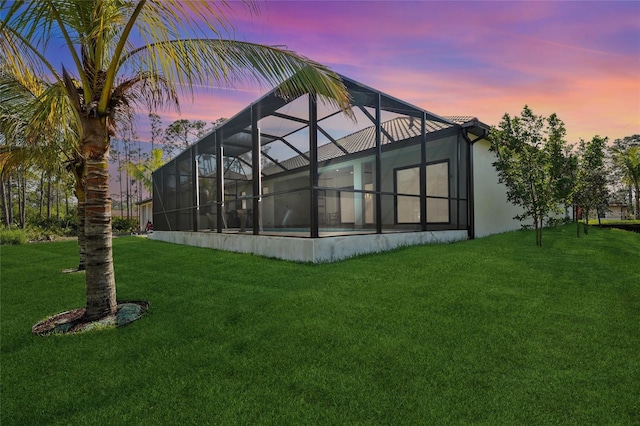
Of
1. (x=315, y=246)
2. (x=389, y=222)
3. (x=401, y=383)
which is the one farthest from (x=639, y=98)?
(x=401, y=383)

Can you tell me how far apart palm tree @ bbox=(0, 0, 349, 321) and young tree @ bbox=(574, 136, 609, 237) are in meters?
7.09

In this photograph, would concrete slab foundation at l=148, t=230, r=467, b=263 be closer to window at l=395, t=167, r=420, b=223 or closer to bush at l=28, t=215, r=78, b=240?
window at l=395, t=167, r=420, b=223

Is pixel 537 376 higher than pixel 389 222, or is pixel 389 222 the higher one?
pixel 389 222

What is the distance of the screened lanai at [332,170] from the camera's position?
277 inches

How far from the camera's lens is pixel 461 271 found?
16.7ft

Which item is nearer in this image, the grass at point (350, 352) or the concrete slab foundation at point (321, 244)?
the grass at point (350, 352)

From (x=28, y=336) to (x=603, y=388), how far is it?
519 cm

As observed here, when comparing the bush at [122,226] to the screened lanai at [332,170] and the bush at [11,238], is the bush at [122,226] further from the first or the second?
the screened lanai at [332,170]

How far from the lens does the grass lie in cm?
207

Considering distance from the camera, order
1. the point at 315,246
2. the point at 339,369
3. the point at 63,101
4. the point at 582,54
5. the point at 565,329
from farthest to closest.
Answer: the point at 582,54 < the point at 315,246 < the point at 63,101 < the point at 565,329 < the point at 339,369

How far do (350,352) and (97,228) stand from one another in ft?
Result: 11.0

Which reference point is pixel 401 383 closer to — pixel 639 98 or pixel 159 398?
pixel 159 398

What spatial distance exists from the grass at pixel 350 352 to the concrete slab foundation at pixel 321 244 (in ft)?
3.85

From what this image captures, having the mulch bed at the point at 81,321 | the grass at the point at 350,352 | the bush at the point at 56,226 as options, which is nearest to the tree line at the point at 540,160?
the grass at the point at 350,352
